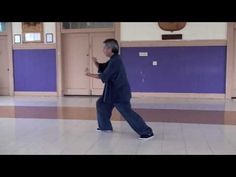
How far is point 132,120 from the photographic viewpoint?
3.98 meters

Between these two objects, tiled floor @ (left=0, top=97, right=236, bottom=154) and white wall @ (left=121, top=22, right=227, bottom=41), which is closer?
tiled floor @ (left=0, top=97, right=236, bottom=154)

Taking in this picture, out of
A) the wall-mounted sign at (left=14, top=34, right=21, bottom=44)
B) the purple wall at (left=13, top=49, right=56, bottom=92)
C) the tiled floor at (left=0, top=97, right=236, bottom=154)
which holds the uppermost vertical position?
the wall-mounted sign at (left=14, top=34, right=21, bottom=44)

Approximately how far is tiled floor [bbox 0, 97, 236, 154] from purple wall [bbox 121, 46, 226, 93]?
1.52 metres

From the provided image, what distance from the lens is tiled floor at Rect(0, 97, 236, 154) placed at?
11.7ft

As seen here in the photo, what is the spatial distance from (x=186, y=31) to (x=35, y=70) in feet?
15.4

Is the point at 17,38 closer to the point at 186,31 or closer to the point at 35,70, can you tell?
the point at 35,70

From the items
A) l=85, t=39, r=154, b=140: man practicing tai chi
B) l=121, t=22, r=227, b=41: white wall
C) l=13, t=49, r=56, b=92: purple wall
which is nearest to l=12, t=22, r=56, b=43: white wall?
l=13, t=49, r=56, b=92: purple wall

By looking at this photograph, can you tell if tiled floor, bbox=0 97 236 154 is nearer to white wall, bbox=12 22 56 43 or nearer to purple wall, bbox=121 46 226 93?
purple wall, bbox=121 46 226 93

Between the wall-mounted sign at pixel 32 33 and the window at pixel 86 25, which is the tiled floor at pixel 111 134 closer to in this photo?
the window at pixel 86 25

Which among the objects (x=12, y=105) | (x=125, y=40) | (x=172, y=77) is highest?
(x=125, y=40)
